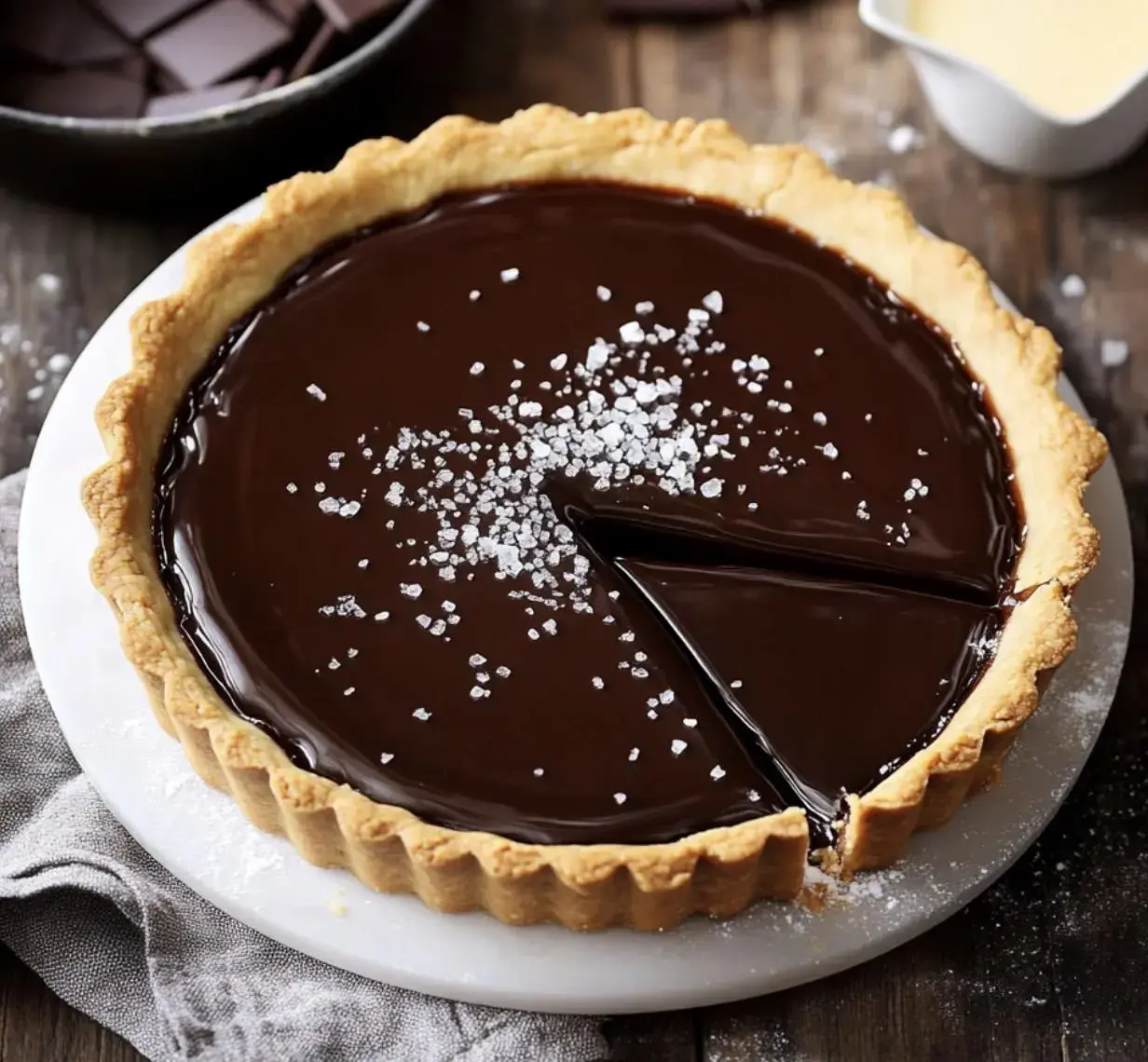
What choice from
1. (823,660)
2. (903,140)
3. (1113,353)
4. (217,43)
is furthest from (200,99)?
(1113,353)

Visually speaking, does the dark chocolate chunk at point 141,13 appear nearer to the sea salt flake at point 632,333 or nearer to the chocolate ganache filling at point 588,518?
the chocolate ganache filling at point 588,518

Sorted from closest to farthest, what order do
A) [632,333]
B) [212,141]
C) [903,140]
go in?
[632,333]
[212,141]
[903,140]

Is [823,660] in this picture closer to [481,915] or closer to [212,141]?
[481,915]

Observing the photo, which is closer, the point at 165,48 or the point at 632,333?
the point at 632,333

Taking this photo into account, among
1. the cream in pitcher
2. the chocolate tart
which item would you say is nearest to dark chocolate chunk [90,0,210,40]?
the chocolate tart

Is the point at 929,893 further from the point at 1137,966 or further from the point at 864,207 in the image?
the point at 864,207

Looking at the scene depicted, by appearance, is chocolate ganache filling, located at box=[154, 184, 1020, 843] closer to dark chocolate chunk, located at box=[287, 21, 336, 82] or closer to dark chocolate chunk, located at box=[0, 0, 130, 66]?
dark chocolate chunk, located at box=[287, 21, 336, 82]

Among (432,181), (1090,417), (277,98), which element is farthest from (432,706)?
(1090,417)
